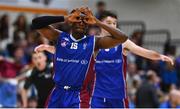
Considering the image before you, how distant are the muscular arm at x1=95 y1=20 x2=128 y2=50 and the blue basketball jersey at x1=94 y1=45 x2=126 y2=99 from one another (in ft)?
3.79

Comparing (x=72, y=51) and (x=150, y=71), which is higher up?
(x=72, y=51)

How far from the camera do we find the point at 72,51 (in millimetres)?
8609

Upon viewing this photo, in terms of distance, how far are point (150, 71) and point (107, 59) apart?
794cm

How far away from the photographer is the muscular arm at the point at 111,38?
8367mm

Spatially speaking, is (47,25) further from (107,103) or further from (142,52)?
(107,103)

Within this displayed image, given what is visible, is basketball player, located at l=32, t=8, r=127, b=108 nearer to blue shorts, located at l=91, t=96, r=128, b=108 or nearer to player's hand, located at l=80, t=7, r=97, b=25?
player's hand, located at l=80, t=7, r=97, b=25

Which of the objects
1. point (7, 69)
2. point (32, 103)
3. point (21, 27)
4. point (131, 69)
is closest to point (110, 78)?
point (32, 103)

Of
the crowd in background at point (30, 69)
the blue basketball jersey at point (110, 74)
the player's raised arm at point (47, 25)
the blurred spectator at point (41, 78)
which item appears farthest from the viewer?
the crowd in background at point (30, 69)

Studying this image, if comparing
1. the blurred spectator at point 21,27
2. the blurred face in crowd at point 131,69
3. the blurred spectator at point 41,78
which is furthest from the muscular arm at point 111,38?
the blurred spectator at point 21,27

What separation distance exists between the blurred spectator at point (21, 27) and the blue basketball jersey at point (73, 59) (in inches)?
369

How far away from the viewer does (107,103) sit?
1004cm

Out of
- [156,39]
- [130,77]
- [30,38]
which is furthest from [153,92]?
[156,39]

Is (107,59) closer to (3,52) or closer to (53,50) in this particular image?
(53,50)

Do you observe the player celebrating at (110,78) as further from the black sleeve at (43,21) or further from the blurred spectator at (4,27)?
the blurred spectator at (4,27)
